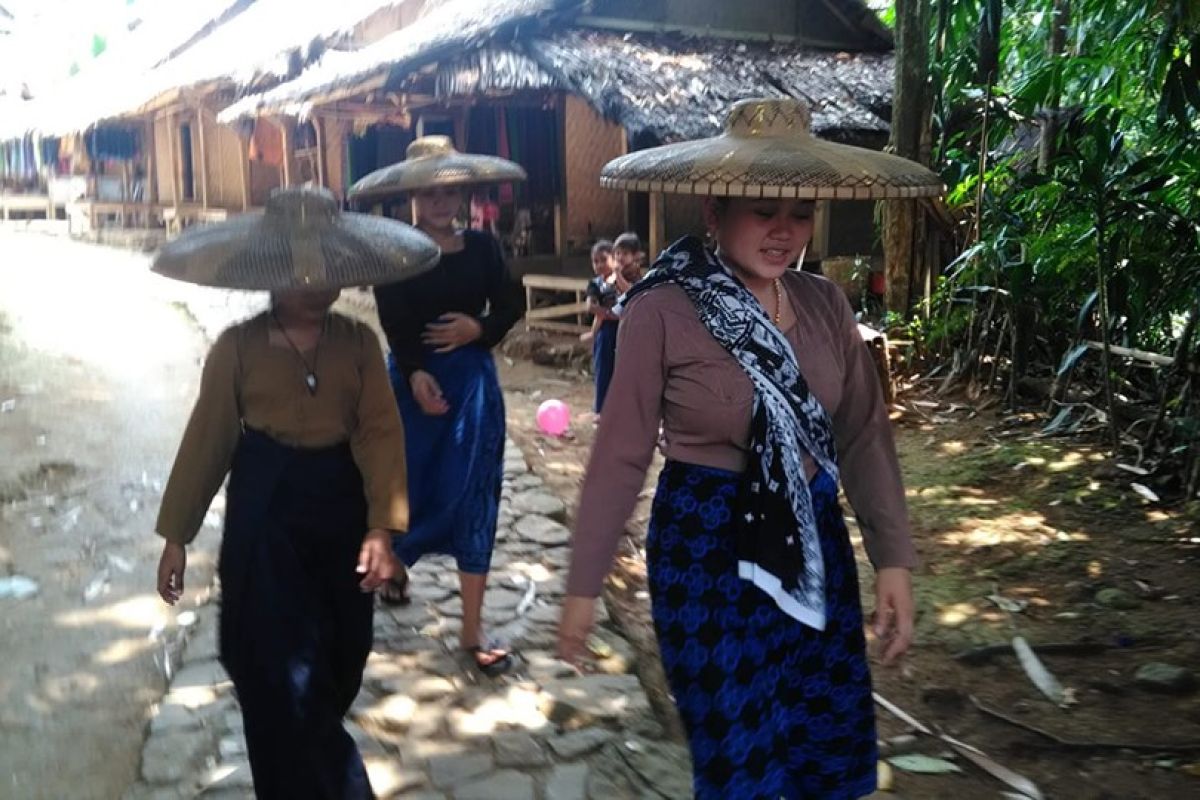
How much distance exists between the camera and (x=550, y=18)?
1058cm

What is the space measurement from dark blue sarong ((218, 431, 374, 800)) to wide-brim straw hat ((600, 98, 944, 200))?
1010 millimetres

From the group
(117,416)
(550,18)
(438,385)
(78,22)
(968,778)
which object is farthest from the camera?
(78,22)

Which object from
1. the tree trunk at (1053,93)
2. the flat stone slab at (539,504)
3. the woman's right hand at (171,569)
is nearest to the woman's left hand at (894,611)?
the woman's right hand at (171,569)

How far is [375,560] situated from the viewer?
2439mm

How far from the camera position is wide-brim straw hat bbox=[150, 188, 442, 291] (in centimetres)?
220

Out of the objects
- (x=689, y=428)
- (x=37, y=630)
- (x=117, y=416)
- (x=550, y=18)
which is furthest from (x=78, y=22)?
(x=689, y=428)

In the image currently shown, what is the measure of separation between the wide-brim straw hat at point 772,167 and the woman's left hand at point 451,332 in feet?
4.37

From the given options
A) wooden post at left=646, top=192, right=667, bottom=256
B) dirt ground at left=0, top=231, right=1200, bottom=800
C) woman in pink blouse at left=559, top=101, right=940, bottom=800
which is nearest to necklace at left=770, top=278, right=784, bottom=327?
woman in pink blouse at left=559, top=101, right=940, bottom=800

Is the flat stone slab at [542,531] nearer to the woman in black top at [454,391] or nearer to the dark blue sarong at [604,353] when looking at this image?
the woman in black top at [454,391]

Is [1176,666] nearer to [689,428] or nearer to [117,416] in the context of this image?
[689,428]

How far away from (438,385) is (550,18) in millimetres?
8036

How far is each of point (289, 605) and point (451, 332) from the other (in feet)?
4.15

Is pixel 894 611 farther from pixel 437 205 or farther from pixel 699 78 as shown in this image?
pixel 699 78

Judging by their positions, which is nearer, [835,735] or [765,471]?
[765,471]
